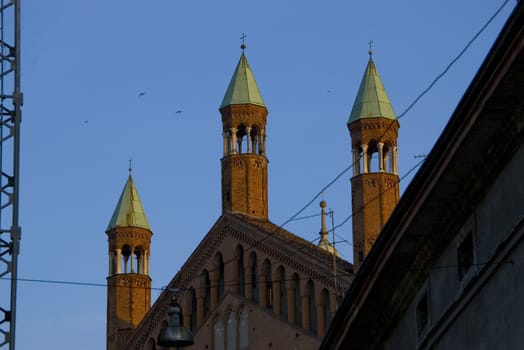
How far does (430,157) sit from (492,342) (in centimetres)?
209

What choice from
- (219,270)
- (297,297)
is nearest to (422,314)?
(297,297)

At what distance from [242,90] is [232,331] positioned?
291 inches

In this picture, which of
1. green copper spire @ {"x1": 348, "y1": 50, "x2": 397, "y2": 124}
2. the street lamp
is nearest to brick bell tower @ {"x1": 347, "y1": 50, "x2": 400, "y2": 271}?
green copper spire @ {"x1": 348, "y1": 50, "x2": 397, "y2": 124}

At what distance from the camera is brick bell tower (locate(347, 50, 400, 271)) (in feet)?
158

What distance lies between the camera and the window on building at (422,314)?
68.2 ft

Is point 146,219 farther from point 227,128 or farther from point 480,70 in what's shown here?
point 480,70

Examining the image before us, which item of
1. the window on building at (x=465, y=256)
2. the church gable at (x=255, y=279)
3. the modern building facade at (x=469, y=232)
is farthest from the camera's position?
the church gable at (x=255, y=279)

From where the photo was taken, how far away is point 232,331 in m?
51.1

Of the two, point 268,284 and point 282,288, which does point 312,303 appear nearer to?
point 282,288

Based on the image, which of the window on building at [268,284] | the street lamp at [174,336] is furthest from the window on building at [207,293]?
the street lamp at [174,336]

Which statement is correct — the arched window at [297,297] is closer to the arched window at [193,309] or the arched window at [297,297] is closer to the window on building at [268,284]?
the window on building at [268,284]

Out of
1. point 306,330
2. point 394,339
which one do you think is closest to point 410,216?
point 394,339

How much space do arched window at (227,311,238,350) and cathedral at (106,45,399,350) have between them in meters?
0.03

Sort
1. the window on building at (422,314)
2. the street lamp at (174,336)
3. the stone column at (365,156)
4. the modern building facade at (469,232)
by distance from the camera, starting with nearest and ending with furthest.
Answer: the modern building facade at (469,232)
the window on building at (422,314)
the street lamp at (174,336)
the stone column at (365,156)
